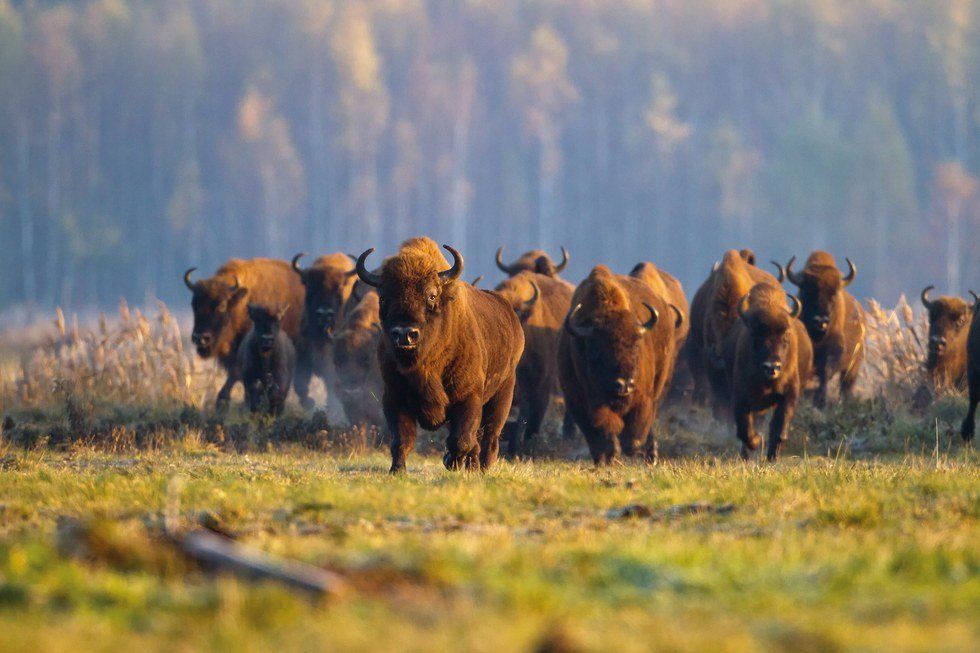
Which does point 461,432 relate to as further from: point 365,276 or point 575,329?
point 575,329

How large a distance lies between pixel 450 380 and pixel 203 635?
696 centimetres

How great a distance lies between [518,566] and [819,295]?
48.0 feet

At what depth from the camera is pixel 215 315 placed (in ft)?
70.6

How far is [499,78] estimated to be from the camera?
93.4 m

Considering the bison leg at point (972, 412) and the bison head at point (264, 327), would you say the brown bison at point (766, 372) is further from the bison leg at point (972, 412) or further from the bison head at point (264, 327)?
the bison head at point (264, 327)

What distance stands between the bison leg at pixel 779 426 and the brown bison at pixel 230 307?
7.54 metres

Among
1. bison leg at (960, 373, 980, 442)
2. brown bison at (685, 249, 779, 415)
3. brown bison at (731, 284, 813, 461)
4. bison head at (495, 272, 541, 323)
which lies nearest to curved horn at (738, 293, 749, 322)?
brown bison at (731, 284, 813, 461)

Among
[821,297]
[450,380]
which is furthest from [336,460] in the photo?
[821,297]

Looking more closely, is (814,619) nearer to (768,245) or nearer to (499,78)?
(768,245)

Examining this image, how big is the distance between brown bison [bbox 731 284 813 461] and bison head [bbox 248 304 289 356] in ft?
19.7

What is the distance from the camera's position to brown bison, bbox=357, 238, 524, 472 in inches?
453

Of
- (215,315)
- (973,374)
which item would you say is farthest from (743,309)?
(215,315)

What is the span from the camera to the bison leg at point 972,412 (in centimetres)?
1593

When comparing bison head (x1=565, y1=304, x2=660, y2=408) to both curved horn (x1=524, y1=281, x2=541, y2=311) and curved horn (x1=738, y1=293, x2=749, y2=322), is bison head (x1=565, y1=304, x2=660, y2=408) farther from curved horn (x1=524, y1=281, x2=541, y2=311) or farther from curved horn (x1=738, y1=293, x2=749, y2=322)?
curved horn (x1=524, y1=281, x2=541, y2=311)
